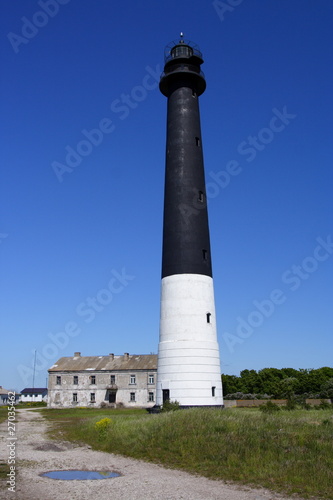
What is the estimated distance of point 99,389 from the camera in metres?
54.2

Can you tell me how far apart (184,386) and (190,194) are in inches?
414

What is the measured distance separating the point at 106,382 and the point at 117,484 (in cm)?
4606

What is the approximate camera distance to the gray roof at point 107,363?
178 ft

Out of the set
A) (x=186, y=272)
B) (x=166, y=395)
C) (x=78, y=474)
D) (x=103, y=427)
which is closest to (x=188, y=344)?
(x=166, y=395)

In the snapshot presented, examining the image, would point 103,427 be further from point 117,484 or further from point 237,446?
point 117,484

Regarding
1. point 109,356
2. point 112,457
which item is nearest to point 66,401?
point 109,356

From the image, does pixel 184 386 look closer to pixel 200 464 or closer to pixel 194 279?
pixel 194 279

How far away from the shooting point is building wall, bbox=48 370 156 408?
52.7 m

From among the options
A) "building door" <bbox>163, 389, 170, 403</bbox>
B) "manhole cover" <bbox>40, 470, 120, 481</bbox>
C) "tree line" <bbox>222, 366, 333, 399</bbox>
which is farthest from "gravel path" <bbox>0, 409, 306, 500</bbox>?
"tree line" <bbox>222, 366, 333, 399</bbox>

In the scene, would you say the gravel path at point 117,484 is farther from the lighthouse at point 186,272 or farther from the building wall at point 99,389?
the building wall at point 99,389

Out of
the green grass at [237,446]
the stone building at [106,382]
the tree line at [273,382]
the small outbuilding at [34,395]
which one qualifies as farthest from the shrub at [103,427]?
the small outbuilding at [34,395]

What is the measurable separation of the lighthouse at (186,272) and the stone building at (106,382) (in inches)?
1231

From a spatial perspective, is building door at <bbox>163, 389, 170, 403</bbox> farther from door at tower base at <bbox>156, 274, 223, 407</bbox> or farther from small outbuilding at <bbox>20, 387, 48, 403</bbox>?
small outbuilding at <bbox>20, 387, 48, 403</bbox>

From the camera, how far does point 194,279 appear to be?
75.9 feet
